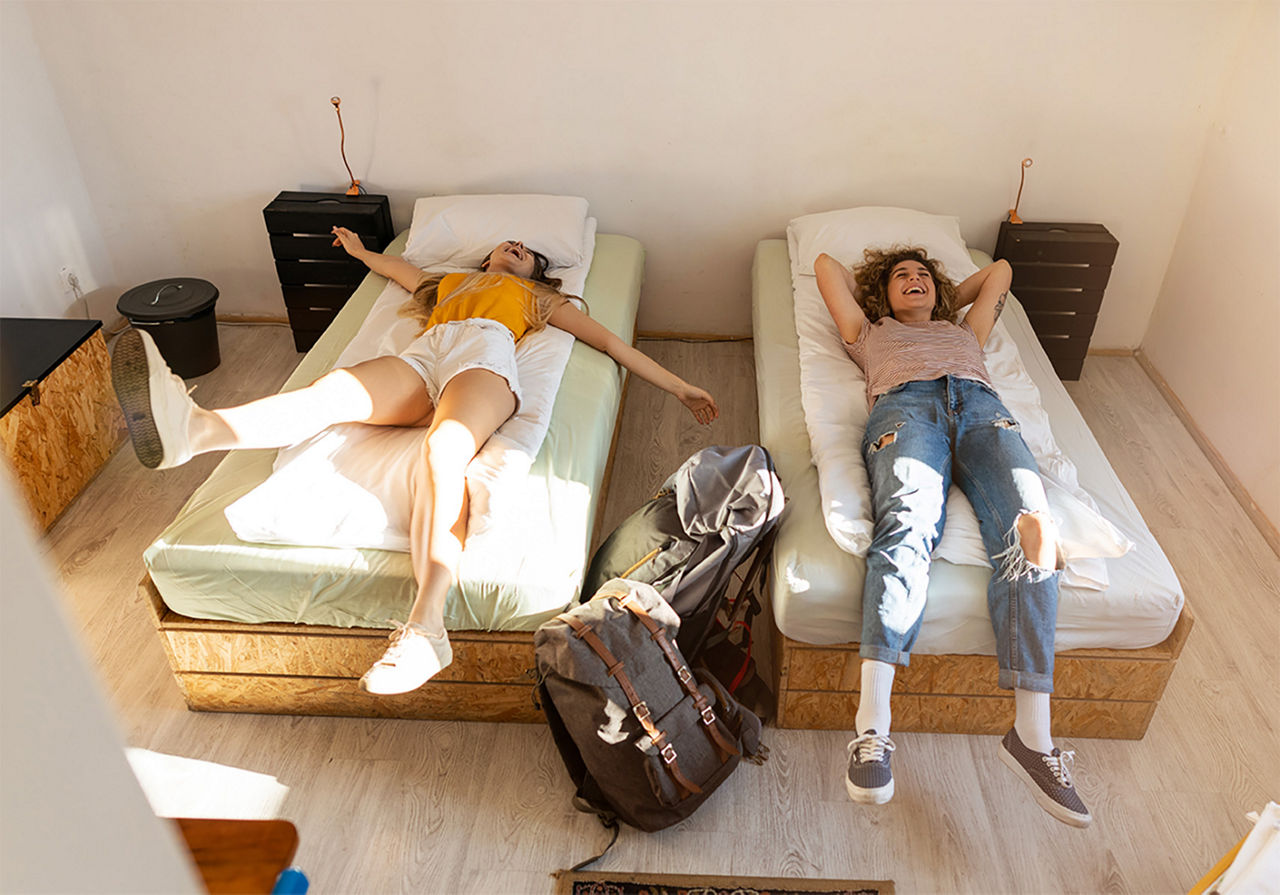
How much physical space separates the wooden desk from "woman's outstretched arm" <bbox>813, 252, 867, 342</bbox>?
7.27 ft

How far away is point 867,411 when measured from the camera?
2348 millimetres

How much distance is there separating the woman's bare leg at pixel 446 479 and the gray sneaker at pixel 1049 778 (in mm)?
1152

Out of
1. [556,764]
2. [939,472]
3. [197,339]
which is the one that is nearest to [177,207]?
[197,339]

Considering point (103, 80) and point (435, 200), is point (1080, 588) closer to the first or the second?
point (435, 200)

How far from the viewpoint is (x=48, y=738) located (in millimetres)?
286

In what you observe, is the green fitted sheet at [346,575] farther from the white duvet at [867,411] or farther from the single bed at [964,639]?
the white duvet at [867,411]

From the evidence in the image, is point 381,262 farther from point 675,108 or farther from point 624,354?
point 675,108

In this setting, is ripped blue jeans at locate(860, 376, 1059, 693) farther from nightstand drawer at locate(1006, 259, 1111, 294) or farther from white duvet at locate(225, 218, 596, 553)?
nightstand drawer at locate(1006, 259, 1111, 294)

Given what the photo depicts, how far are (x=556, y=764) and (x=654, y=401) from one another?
149 centimetres

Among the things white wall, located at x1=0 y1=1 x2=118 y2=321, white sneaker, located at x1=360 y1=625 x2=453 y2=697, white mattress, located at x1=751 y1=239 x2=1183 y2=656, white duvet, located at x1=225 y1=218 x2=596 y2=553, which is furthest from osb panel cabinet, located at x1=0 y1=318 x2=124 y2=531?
white mattress, located at x1=751 y1=239 x2=1183 y2=656

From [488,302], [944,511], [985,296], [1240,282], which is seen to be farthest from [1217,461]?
[488,302]

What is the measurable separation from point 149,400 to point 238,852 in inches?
53.3

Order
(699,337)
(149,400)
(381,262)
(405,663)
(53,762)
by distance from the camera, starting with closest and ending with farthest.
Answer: (53,762) < (149,400) < (405,663) < (381,262) < (699,337)

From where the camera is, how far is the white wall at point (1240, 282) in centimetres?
272
